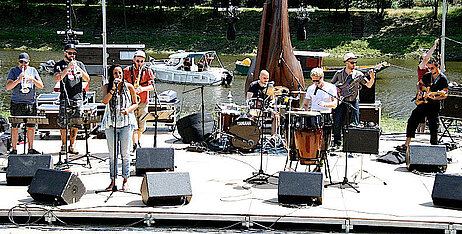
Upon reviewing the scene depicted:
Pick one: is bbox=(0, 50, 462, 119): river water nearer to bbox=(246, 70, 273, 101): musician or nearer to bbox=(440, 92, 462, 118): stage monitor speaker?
bbox=(246, 70, 273, 101): musician

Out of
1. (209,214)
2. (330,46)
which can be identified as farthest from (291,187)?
(330,46)

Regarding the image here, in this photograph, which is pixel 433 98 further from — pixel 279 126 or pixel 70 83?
pixel 70 83

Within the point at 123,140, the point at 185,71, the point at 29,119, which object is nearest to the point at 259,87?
the point at 123,140

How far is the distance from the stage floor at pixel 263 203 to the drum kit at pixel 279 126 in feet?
1.90

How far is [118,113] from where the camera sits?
26.2 ft

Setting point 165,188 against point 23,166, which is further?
point 23,166

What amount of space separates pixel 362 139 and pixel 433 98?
2.24 m

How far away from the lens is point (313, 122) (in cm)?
875

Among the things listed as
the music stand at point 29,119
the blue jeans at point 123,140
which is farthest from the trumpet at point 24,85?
the blue jeans at point 123,140

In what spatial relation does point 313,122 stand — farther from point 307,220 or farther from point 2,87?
point 2,87

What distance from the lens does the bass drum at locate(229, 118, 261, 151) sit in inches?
440

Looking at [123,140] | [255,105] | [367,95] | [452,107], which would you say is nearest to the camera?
[123,140]

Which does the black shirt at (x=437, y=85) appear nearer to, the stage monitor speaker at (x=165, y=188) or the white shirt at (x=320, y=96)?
the white shirt at (x=320, y=96)

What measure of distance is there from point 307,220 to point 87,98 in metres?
6.41
